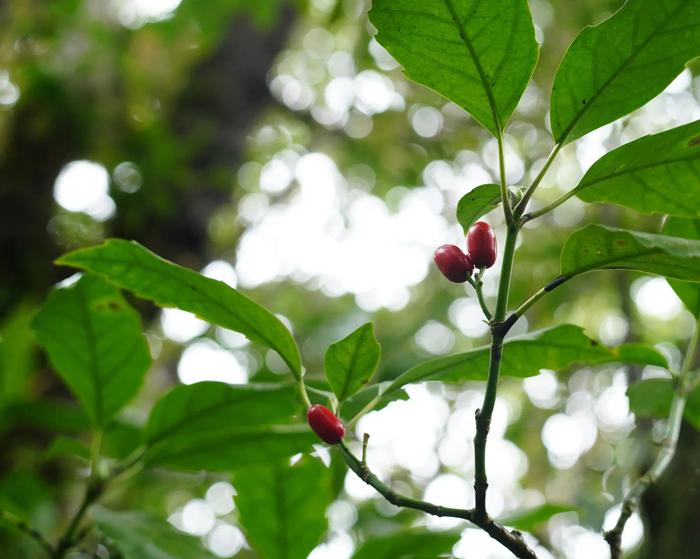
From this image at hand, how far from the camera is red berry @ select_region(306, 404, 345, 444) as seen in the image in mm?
648

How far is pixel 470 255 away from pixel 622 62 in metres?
0.23

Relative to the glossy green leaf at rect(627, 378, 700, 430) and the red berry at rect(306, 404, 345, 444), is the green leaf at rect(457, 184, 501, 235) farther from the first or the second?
the glossy green leaf at rect(627, 378, 700, 430)

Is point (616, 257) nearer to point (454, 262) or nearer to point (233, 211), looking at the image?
point (454, 262)

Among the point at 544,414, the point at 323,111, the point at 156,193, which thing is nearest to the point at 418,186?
the point at 323,111

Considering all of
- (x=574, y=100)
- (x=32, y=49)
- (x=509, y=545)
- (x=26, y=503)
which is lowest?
(x=26, y=503)

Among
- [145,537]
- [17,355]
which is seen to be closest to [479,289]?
[145,537]

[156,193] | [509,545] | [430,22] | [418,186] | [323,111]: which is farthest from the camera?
[323,111]

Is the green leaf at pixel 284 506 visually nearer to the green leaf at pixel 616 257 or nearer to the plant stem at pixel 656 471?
the plant stem at pixel 656 471

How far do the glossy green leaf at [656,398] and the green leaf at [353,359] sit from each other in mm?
491

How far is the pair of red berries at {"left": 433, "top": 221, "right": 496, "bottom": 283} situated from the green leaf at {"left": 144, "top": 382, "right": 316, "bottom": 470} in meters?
0.36

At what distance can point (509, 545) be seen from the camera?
0.55 metres

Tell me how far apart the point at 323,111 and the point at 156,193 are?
2352 millimetres

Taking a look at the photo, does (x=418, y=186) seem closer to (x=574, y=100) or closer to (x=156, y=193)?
(x=156, y=193)

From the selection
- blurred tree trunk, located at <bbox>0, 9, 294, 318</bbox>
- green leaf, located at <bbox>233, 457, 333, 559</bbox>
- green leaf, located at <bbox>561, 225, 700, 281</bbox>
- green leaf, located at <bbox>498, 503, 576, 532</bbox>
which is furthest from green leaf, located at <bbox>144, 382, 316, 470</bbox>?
blurred tree trunk, located at <bbox>0, 9, 294, 318</bbox>
